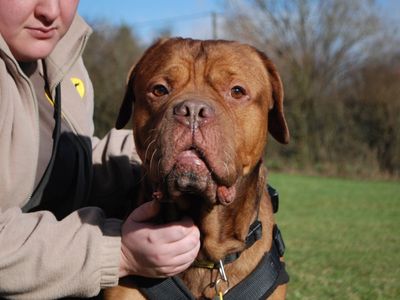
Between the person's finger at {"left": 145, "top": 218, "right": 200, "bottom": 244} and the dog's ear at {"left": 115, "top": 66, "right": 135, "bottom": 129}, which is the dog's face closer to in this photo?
the dog's ear at {"left": 115, "top": 66, "right": 135, "bottom": 129}

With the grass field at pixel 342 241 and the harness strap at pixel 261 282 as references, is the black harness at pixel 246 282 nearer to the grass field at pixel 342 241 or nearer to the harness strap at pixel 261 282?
the harness strap at pixel 261 282

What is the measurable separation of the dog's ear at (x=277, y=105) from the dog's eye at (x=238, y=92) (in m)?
0.37

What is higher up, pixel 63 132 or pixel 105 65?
pixel 63 132

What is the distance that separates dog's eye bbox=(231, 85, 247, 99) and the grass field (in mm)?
2550

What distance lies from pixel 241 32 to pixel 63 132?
90.5ft

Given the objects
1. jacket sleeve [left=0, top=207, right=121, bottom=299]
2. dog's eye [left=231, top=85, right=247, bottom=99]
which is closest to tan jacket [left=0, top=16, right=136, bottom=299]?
jacket sleeve [left=0, top=207, right=121, bottom=299]

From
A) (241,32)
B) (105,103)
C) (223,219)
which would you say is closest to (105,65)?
(105,103)

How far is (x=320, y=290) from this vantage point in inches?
213

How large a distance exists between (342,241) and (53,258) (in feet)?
21.7

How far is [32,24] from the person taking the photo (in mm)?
3350

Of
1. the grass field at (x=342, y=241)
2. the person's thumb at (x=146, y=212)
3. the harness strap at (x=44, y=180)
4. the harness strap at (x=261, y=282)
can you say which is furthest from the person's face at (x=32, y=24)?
the grass field at (x=342, y=241)

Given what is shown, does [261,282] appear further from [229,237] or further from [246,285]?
[229,237]

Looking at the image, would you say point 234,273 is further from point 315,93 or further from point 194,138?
point 315,93

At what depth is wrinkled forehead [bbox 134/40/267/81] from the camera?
3.23 m
